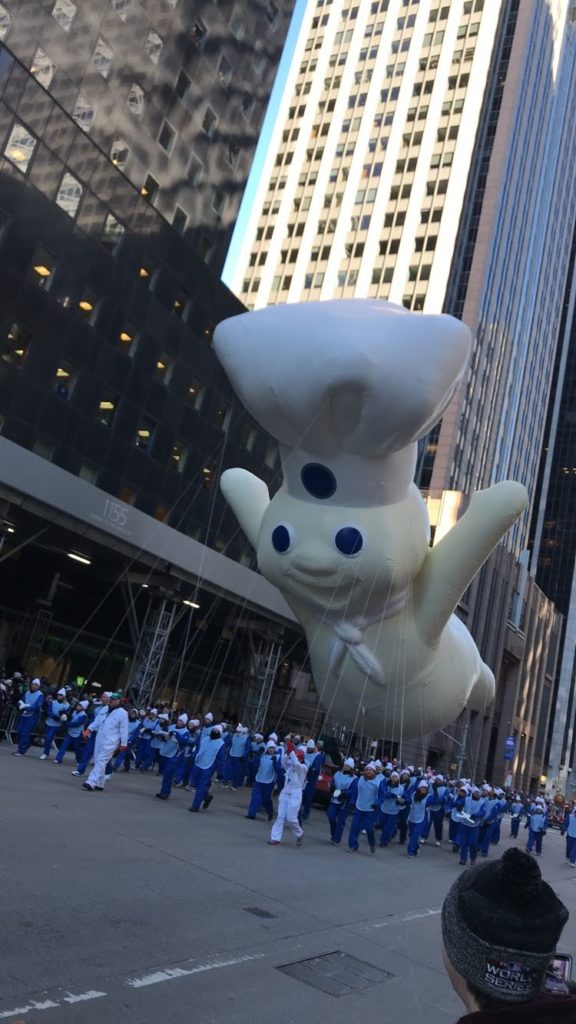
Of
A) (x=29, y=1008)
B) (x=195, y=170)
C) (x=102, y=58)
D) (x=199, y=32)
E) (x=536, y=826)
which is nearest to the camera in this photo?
(x=29, y=1008)

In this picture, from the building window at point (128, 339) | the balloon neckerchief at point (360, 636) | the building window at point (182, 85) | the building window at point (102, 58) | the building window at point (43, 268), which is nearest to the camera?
the balloon neckerchief at point (360, 636)

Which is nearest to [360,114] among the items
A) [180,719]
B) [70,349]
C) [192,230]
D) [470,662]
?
[192,230]

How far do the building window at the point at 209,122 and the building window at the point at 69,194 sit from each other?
395 inches

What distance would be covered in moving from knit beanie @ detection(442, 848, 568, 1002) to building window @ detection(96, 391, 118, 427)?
23062mm

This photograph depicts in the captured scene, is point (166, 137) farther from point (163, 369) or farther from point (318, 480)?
point (318, 480)

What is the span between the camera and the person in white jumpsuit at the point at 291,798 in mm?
12656

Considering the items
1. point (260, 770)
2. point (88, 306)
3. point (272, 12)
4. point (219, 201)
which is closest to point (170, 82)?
point (219, 201)

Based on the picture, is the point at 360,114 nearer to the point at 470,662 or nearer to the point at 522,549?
the point at 522,549

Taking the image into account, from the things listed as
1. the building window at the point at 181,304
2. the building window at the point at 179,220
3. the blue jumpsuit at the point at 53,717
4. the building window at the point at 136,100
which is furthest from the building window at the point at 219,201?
the blue jumpsuit at the point at 53,717

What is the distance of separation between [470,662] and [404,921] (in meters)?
3.35

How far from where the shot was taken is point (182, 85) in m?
29.0

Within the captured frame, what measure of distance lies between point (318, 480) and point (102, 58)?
23.1 m

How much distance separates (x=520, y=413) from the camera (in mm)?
80812

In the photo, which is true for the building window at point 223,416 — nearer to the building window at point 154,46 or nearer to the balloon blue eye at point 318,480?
the building window at point 154,46
